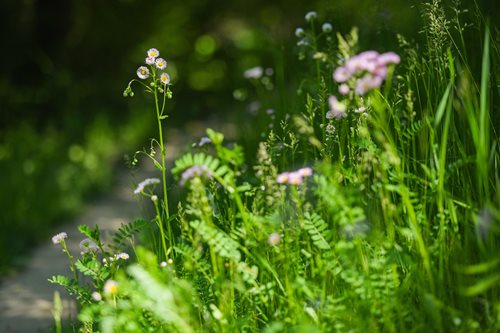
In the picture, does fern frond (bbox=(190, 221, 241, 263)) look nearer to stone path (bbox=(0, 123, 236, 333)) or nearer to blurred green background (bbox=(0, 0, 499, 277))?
stone path (bbox=(0, 123, 236, 333))

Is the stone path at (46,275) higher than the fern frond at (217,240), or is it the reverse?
the stone path at (46,275)

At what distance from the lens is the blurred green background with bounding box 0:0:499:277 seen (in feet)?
16.2

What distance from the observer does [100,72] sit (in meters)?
9.32

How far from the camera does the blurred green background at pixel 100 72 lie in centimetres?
493

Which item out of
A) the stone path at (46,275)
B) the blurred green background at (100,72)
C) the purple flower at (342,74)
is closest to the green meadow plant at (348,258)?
the purple flower at (342,74)

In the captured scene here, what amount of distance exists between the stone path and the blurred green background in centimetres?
14

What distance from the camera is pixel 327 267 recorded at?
6.64 feet

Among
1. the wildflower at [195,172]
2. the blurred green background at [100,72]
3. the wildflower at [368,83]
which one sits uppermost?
the blurred green background at [100,72]

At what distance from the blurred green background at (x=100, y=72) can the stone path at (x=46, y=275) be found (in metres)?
0.14

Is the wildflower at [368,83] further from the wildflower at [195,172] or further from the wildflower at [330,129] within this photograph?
the wildflower at [330,129]

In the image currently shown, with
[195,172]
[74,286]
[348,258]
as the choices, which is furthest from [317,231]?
[74,286]

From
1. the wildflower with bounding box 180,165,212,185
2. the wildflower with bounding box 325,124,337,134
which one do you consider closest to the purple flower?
the wildflower with bounding box 180,165,212,185

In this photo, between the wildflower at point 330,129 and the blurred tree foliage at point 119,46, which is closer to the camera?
the wildflower at point 330,129

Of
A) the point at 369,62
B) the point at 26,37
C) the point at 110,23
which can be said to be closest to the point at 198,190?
the point at 369,62
